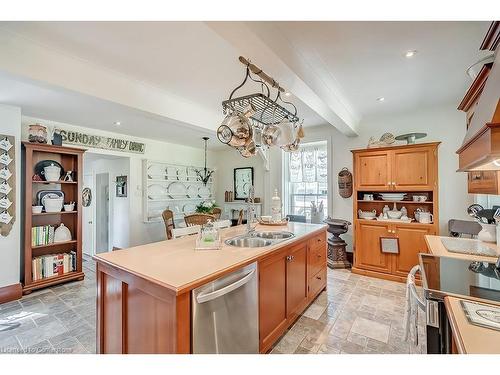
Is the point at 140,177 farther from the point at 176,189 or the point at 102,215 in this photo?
the point at 102,215

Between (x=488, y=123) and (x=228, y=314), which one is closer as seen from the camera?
(x=488, y=123)

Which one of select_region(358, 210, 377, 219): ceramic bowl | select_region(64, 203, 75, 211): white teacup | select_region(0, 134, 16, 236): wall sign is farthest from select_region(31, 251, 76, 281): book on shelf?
select_region(358, 210, 377, 219): ceramic bowl

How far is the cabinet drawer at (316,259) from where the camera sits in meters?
2.80

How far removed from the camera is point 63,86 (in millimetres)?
2117

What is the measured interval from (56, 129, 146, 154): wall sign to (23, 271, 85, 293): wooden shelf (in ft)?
7.09

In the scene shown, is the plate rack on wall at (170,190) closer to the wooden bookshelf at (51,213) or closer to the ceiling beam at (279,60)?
the wooden bookshelf at (51,213)

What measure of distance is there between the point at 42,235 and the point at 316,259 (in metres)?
3.90

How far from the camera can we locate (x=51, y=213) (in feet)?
11.7

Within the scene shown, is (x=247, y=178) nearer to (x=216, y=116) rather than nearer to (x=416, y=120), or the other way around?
(x=216, y=116)

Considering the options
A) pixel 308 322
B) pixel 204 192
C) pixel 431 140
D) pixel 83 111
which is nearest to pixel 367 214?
pixel 431 140
